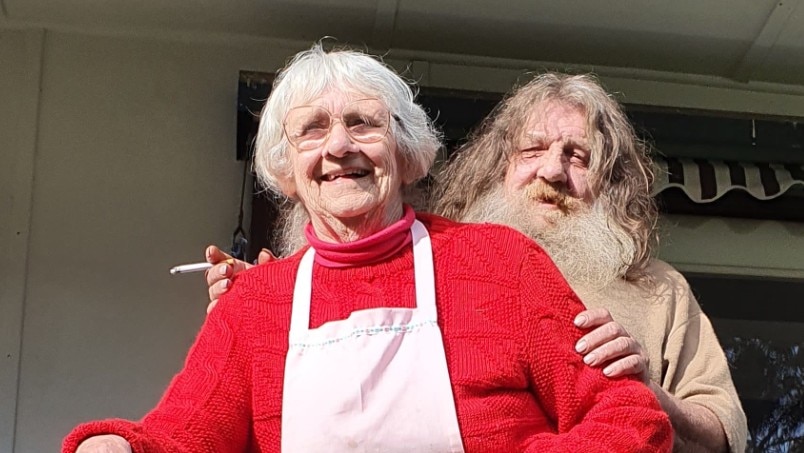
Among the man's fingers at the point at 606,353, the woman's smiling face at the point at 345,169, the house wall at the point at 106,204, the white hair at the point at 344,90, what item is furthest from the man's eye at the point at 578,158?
the house wall at the point at 106,204

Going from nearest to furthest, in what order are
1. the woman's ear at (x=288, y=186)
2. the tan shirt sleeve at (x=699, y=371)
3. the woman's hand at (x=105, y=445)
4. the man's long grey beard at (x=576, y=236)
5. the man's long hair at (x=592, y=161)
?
the woman's hand at (x=105, y=445)
the woman's ear at (x=288, y=186)
the tan shirt sleeve at (x=699, y=371)
the man's long grey beard at (x=576, y=236)
the man's long hair at (x=592, y=161)

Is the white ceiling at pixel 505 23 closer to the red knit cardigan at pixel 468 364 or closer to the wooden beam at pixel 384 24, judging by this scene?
the wooden beam at pixel 384 24

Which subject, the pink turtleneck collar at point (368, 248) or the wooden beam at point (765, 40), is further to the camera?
the wooden beam at point (765, 40)

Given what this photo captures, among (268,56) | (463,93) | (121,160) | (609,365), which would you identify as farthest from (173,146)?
(609,365)

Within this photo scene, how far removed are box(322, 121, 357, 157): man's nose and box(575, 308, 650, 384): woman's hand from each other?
368 mm

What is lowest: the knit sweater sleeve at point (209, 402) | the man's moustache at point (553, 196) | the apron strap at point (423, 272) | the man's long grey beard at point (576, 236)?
the knit sweater sleeve at point (209, 402)

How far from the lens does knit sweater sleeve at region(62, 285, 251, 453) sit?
1234mm

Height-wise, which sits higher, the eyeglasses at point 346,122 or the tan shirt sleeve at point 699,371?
the eyeglasses at point 346,122

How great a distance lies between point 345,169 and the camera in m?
1.34

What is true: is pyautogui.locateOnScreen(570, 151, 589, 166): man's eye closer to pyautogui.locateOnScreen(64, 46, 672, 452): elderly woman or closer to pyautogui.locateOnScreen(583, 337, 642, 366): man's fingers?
pyautogui.locateOnScreen(64, 46, 672, 452): elderly woman

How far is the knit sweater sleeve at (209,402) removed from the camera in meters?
1.23

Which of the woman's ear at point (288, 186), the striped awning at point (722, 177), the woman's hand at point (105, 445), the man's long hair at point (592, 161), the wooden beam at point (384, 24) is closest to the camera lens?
the woman's hand at point (105, 445)

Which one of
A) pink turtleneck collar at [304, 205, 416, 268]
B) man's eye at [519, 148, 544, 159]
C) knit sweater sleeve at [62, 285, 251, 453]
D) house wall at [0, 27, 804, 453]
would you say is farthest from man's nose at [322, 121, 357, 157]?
house wall at [0, 27, 804, 453]

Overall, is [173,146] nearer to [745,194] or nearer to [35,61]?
[35,61]
